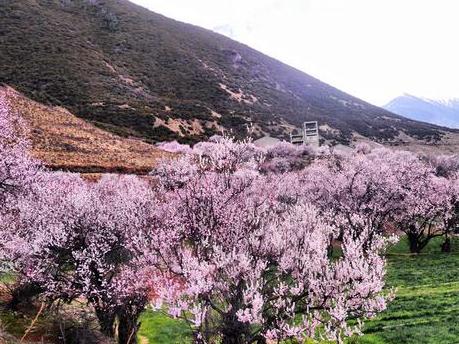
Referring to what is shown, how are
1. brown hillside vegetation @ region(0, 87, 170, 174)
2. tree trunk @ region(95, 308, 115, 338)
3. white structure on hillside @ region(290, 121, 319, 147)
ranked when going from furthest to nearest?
white structure on hillside @ region(290, 121, 319, 147) → brown hillside vegetation @ region(0, 87, 170, 174) → tree trunk @ region(95, 308, 115, 338)

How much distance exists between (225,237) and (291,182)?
43.5 metres

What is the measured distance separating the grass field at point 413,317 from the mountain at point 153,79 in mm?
61837

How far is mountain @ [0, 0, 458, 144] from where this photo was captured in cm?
9975

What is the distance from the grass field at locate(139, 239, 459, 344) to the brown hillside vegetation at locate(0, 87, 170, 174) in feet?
106

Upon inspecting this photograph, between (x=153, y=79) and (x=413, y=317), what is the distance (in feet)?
375

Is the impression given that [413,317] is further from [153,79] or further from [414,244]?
[153,79]

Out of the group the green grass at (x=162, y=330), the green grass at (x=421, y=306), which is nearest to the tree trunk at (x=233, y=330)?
the green grass at (x=162, y=330)

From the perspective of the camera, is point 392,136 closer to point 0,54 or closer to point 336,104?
point 336,104

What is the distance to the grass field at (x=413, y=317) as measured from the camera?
75.4 ft

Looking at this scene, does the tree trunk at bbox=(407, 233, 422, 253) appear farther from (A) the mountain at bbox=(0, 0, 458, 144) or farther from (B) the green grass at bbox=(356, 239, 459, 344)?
(A) the mountain at bbox=(0, 0, 458, 144)

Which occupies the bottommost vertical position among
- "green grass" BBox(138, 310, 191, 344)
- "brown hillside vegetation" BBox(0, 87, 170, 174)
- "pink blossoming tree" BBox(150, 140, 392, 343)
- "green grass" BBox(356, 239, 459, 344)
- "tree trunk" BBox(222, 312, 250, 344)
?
"brown hillside vegetation" BBox(0, 87, 170, 174)

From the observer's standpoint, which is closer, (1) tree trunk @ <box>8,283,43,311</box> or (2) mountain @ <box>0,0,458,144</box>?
(1) tree trunk @ <box>8,283,43,311</box>

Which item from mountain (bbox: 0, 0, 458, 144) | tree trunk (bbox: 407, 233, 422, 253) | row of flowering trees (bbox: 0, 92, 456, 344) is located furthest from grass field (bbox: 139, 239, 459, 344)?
mountain (bbox: 0, 0, 458, 144)

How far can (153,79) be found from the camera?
132m
